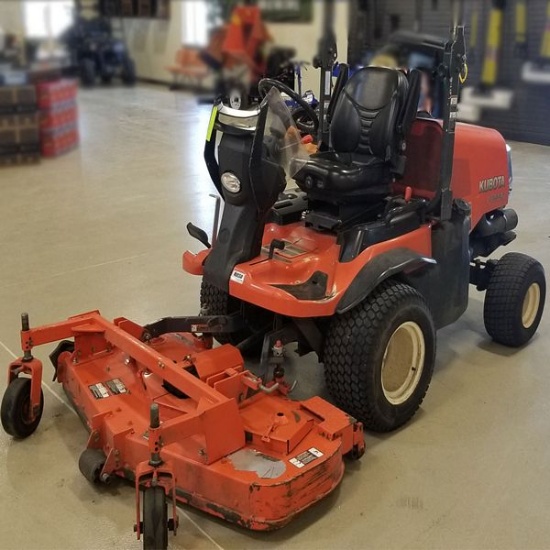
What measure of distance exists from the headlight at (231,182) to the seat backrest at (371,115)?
57 cm

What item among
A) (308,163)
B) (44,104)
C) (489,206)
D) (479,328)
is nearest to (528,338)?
(479,328)

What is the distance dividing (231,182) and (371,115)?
2.20ft

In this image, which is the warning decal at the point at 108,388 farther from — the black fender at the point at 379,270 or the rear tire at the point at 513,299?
the rear tire at the point at 513,299

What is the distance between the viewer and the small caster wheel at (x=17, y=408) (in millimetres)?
2516

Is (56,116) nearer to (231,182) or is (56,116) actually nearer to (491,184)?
(491,184)

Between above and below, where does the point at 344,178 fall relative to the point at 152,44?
below

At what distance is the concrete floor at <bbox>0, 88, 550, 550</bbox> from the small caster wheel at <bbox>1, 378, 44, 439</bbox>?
0.19 ft

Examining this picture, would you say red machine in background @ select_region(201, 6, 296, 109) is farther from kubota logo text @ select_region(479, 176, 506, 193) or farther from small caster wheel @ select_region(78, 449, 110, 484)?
small caster wheel @ select_region(78, 449, 110, 484)

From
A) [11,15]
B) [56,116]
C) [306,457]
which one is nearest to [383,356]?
[306,457]

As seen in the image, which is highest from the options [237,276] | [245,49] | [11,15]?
[11,15]

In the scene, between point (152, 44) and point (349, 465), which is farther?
point (152, 44)

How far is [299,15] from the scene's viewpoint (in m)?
4.50

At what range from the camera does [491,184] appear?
326cm

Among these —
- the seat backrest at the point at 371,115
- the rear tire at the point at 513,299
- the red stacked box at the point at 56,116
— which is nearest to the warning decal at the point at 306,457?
the seat backrest at the point at 371,115
